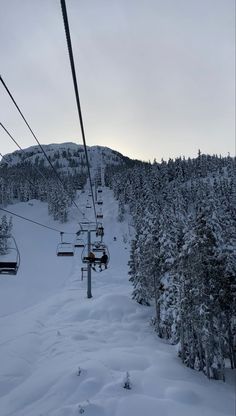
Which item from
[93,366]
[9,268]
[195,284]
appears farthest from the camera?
[195,284]

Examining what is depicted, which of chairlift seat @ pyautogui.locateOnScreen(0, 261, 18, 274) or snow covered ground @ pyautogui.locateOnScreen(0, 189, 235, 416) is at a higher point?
chairlift seat @ pyautogui.locateOnScreen(0, 261, 18, 274)

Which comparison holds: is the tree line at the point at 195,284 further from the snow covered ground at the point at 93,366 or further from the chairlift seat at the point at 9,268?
the chairlift seat at the point at 9,268

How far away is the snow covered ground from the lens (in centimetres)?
1834

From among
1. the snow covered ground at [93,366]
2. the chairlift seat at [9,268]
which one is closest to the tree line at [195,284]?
the snow covered ground at [93,366]

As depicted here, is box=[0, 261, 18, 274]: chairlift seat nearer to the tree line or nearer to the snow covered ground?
the snow covered ground

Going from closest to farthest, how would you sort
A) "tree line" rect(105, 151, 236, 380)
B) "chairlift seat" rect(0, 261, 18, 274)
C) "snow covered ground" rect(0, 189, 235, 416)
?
1. "chairlift seat" rect(0, 261, 18, 274)
2. "snow covered ground" rect(0, 189, 235, 416)
3. "tree line" rect(105, 151, 236, 380)

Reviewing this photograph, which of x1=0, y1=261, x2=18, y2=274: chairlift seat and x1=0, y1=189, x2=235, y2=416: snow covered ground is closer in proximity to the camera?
x1=0, y1=261, x2=18, y2=274: chairlift seat

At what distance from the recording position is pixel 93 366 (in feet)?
73.9

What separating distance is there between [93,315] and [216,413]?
2392 centimetres

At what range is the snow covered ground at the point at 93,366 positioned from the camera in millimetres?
18344

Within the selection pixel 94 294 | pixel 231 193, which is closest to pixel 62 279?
pixel 94 294

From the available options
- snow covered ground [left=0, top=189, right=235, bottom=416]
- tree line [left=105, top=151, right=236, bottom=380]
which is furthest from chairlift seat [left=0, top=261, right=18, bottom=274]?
tree line [left=105, top=151, right=236, bottom=380]

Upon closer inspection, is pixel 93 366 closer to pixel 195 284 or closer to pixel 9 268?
pixel 9 268

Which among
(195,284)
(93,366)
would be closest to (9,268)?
(93,366)
